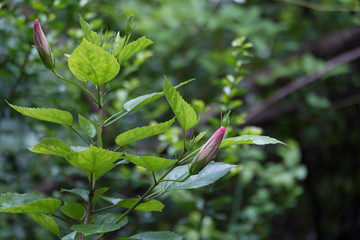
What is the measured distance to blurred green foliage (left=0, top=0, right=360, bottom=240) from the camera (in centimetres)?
94

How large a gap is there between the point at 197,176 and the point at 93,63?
17cm

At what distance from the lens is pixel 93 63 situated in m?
0.37

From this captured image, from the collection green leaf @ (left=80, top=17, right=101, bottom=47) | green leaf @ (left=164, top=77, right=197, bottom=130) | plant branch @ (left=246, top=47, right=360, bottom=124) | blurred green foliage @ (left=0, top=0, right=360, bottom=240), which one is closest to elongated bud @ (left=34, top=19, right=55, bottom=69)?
green leaf @ (left=80, top=17, right=101, bottom=47)

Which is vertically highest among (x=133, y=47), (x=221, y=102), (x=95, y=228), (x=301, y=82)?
(x=133, y=47)

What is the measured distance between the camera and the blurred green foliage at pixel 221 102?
937 mm

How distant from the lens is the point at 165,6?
1629 mm

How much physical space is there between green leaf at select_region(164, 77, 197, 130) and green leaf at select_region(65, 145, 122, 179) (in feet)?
0.24

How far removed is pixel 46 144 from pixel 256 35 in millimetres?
1351

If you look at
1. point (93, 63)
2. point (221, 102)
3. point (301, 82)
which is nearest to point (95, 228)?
point (93, 63)

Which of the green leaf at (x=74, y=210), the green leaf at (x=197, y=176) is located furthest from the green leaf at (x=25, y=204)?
the green leaf at (x=197, y=176)

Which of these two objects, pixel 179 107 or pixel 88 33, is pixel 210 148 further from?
pixel 88 33

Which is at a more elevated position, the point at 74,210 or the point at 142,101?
the point at 142,101

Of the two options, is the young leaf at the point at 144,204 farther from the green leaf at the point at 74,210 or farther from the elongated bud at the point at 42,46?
the elongated bud at the point at 42,46

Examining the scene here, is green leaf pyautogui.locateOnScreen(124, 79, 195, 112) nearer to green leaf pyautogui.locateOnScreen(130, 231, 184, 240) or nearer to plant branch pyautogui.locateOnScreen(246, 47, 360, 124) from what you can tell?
green leaf pyautogui.locateOnScreen(130, 231, 184, 240)
